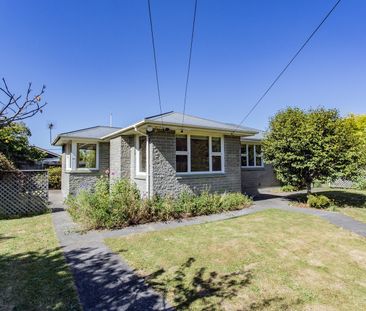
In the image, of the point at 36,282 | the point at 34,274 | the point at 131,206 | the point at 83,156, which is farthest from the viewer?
the point at 83,156

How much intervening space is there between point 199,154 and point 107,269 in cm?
698

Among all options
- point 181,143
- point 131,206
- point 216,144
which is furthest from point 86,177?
point 216,144

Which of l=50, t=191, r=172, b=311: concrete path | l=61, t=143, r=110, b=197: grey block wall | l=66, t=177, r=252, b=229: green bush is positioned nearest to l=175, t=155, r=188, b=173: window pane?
l=66, t=177, r=252, b=229: green bush

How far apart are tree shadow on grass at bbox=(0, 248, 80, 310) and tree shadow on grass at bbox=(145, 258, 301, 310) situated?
135 centimetres

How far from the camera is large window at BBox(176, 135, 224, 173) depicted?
10.2 meters

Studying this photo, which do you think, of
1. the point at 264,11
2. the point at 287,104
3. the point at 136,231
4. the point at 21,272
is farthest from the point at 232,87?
the point at 21,272

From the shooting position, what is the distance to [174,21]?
8258 millimetres

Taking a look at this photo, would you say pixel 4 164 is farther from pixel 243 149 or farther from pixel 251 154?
pixel 251 154

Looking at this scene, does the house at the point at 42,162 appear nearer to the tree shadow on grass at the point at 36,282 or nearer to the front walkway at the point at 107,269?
the front walkway at the point at 107,269

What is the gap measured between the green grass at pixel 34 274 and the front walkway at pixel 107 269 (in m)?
0.21

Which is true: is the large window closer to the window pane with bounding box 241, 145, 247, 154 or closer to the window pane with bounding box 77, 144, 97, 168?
the window pane with bounding box 241, 145, 247, 154

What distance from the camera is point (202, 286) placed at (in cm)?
387

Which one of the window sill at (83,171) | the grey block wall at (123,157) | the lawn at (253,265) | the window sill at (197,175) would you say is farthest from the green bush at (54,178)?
the lawn at (253,265)

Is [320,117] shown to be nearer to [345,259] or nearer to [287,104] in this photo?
[287,104]
